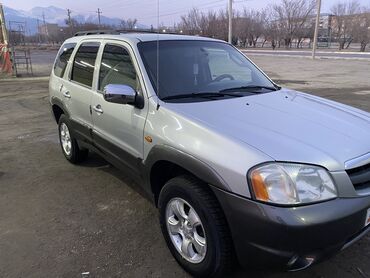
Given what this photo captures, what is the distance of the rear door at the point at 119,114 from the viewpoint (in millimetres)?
3373

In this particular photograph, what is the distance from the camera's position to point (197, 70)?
3.68m

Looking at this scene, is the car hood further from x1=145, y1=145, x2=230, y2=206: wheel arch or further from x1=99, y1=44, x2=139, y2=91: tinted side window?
x1=99, y1=44, x2=139, y2=91: tinted side window

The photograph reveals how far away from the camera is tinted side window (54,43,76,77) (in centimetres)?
512

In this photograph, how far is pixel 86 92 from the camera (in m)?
4.31

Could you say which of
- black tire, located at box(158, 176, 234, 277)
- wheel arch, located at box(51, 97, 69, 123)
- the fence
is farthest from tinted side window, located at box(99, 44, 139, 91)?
the fence

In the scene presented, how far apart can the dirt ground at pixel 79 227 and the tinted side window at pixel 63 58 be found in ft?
4.37

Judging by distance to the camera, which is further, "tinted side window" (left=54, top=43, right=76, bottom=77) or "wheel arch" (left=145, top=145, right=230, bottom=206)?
"tinted side window" (left=54, top=43, right=76, bottom=77)

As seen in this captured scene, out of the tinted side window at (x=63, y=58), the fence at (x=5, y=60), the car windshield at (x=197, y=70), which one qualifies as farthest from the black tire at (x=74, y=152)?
the fence at (x=5, y=60)

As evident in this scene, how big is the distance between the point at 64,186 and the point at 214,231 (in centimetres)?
275

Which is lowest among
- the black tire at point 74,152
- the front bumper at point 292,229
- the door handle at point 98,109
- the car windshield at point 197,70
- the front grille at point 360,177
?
the black tire at point 74,152

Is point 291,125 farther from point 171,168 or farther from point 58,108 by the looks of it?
point 58,108

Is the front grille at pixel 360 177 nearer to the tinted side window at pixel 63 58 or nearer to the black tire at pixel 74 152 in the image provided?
the black tire at pixel 74 152

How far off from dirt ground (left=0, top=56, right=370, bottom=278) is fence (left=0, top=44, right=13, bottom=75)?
52.3 ft

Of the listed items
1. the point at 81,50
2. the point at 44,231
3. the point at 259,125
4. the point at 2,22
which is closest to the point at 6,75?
the point at 2,22
